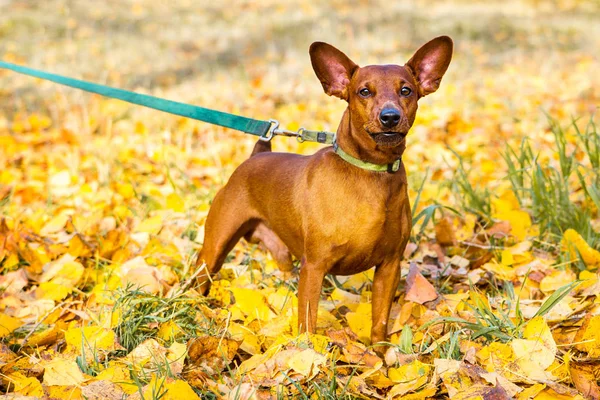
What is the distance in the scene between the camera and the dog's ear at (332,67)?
9.24 ft

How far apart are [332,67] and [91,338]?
146 cm

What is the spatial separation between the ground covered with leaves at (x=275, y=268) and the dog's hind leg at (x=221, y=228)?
0.13m

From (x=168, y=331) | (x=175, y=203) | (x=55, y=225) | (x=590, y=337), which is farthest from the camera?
(x=175, y=203)

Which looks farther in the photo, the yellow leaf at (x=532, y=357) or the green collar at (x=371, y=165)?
the green collar at (x=371, y=165)

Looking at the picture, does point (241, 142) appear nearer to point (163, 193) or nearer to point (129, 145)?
point (129, 145)

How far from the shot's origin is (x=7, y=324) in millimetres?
3062

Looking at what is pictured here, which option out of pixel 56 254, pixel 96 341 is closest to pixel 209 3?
pixel 56 254

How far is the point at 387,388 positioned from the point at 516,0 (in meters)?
16.2

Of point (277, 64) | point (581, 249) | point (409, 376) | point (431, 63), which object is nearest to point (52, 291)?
point (409, 376)

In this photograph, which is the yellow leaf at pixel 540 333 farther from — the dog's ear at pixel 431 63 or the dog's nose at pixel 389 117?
the dog's ear at pixel 431 63

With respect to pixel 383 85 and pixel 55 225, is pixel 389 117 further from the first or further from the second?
pixel 55 225

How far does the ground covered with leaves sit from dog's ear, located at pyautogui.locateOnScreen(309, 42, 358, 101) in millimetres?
905

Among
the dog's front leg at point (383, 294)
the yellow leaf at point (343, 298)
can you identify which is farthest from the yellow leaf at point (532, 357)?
the yellow leaf at point (343, 298)

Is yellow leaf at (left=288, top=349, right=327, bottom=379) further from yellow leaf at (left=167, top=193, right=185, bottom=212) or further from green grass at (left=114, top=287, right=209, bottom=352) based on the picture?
yellow leaf at (left=167, top=193, right=185, bottom=212)
